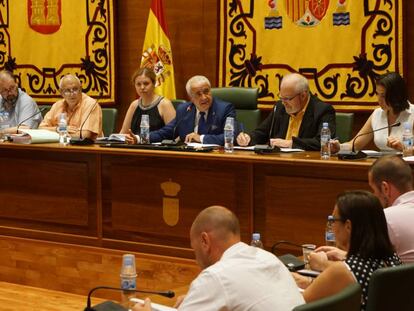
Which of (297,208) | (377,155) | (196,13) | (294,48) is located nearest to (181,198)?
(297,208)

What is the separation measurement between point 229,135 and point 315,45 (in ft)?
5.56

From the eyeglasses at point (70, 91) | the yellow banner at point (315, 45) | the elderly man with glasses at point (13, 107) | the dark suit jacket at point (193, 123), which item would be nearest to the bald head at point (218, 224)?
the dark suit jacket at point (193, 123)

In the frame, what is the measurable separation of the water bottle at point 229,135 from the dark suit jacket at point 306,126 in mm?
326

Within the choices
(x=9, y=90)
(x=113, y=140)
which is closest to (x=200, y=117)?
(x=113, y=140)

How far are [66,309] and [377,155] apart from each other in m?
2.11

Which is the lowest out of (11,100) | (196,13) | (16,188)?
(16,188)

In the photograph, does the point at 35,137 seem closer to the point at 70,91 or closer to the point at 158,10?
the point at 70,91

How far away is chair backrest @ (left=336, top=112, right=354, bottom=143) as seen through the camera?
597 centimetres

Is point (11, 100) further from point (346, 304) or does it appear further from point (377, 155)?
point (346, 304)

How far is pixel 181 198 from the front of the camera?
531 centimetres

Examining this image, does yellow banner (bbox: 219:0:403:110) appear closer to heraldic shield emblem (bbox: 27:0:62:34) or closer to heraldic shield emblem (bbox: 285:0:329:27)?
heraldic shield emblem (bbox: 285:0:329:27)

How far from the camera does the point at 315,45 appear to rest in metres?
6.93

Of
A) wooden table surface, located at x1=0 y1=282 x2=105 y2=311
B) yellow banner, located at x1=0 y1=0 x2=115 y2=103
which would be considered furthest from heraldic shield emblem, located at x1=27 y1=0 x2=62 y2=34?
wooden table surface, located at x1=0 y1=282 x2=105 y2=311

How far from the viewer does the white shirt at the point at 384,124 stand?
555 cm
